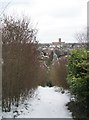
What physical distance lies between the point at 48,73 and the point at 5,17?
27.9 metres

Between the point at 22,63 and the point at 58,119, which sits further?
the point at 22,63

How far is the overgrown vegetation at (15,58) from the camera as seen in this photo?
12953mm

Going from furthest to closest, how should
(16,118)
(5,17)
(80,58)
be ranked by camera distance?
(5,17)
(80,58)
(16,118)

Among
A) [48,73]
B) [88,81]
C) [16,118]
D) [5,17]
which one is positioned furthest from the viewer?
[48,73]

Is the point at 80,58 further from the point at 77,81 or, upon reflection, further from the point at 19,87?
the point at 19,87

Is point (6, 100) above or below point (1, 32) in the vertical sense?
below

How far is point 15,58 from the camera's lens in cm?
1351

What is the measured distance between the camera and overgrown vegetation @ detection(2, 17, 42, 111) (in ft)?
42.5

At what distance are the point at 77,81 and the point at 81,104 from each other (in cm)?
172

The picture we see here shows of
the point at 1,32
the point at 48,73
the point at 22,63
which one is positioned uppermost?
the point at 1,32

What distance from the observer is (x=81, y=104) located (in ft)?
41.9

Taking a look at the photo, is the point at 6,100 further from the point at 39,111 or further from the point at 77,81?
the point at 77,81

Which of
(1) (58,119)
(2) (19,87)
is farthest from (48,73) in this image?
(1) (58,119)

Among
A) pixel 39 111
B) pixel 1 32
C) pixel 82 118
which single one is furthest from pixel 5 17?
pixel 82 118
